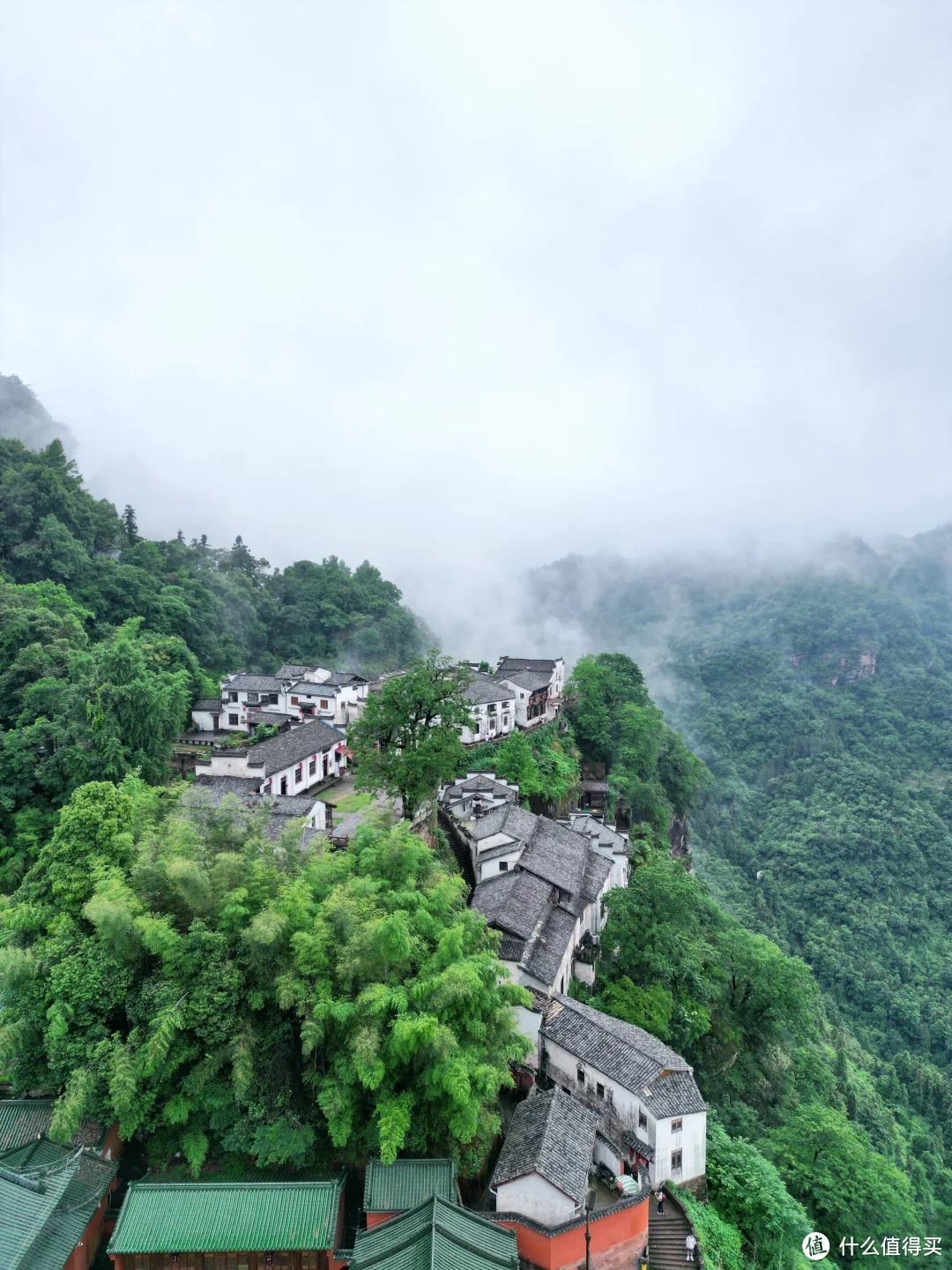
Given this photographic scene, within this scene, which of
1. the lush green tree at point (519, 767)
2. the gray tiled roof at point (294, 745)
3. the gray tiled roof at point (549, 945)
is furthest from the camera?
the lush green tree at point (519, 767)

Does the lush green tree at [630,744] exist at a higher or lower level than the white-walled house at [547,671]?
lower

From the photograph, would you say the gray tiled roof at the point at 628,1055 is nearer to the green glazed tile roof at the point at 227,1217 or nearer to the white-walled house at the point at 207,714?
the green glazed tile roof at the point at 227,1217

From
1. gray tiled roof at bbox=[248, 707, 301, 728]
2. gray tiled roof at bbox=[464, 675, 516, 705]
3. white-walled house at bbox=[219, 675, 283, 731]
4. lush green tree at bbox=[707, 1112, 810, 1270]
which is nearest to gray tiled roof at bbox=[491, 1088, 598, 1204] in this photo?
lush green tree at bbox=[707, 1112, 810, 1270]

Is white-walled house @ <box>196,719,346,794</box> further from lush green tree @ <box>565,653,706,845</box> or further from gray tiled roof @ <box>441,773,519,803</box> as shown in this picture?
lush green tree @ <box>565,653,706,845</box>

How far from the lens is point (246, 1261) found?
12648 millimetres

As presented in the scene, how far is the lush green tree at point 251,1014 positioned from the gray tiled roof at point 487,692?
2312 centimetres

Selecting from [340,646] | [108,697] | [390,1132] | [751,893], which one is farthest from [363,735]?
[751,893]

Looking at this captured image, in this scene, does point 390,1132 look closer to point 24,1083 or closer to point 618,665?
point 24,1083

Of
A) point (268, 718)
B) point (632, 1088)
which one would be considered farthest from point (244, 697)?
point (632, 1088)

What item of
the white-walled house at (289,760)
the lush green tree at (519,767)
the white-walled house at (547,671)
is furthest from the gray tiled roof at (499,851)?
the white-walled house at (547,671)

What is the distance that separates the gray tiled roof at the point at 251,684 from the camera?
36250 millimetres

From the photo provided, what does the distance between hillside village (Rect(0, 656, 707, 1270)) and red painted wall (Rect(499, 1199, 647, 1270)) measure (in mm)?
32

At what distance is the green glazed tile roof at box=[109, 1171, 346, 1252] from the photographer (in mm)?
12016

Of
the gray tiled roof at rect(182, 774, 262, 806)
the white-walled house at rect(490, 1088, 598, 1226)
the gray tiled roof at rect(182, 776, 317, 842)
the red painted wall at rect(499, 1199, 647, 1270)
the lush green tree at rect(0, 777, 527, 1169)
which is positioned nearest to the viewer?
the lush green tree at rect(0, 777, 527, 1169)
